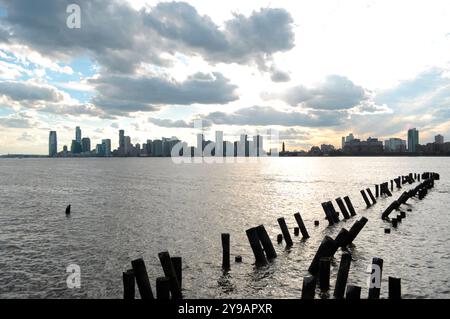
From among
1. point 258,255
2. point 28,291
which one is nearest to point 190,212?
point 258,255

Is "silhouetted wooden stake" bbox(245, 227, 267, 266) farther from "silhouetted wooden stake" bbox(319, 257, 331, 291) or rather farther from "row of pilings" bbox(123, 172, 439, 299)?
"silhouetted wooden stake" bbox(319, 257, 331, 291)

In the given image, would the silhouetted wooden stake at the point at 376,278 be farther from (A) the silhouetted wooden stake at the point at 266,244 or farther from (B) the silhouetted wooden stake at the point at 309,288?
(A) the silhouetted wooden stake at the point at 266,244

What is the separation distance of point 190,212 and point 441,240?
23.6m

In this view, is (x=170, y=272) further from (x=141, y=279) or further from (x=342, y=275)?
(x=342, y=275)

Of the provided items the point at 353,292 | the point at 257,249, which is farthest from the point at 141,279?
the point at 257,249

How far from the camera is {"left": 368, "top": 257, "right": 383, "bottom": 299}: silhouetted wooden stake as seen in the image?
42.3 feet

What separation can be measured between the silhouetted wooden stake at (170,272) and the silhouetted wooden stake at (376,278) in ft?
22.5

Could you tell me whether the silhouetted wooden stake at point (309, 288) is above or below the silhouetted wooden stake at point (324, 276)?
above

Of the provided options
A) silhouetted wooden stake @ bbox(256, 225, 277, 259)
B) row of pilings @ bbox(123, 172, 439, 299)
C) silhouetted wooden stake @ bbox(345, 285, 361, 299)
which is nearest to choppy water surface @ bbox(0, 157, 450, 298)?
silhouetted wooden stake @ bbox(256, 225, 277, 259)

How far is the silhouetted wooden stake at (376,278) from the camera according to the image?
12.9 m

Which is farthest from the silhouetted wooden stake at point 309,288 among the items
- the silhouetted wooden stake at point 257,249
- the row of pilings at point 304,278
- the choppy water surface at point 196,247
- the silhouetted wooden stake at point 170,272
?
the silhouetted wooden stake at point 257,249

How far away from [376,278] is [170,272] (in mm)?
8238

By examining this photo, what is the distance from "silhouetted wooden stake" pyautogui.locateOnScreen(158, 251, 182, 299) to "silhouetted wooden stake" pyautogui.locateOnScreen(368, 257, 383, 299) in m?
6.85
